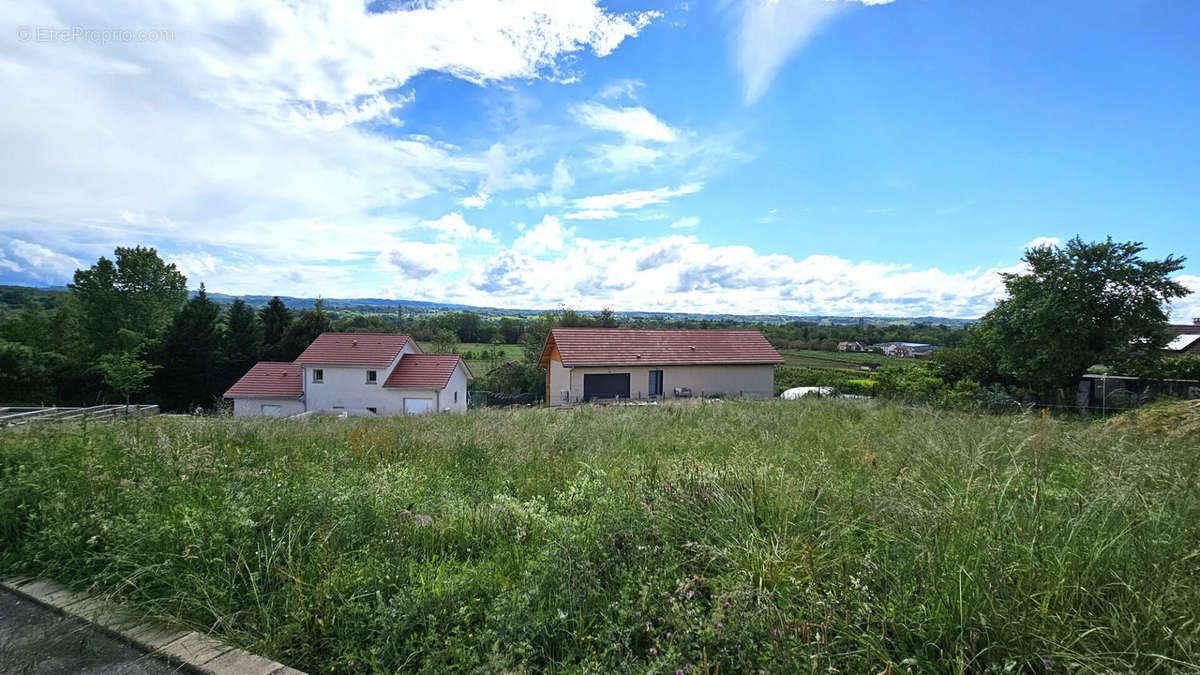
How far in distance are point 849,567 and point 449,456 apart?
428cm

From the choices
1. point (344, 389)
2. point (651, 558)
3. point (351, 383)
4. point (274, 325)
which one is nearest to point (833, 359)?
point (351, 383)

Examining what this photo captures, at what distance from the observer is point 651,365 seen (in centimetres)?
2620

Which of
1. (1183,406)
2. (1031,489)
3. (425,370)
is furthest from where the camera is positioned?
(425,370)

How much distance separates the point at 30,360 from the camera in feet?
114

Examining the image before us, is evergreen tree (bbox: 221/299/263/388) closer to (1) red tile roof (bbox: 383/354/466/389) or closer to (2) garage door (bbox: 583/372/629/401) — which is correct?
(1) red tile roof (bbox: 383/354/466/389)

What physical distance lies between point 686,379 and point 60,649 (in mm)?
25542

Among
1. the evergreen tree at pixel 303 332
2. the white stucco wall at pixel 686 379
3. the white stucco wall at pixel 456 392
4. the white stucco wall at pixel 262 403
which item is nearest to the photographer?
the white stucco wall at pixel 686 379

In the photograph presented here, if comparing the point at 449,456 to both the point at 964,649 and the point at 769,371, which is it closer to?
the point at 964,649

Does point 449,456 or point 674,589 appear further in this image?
point 449,456

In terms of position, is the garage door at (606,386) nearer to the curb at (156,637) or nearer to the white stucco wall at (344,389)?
the white stucco wall at (344,389)

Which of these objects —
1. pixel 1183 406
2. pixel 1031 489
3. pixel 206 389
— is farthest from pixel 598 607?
pixel 206 389

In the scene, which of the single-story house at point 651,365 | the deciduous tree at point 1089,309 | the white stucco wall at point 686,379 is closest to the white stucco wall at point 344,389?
the single-story house at point 651,365

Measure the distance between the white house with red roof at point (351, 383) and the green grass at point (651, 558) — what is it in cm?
2631

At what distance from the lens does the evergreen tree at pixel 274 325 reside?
43.1m
